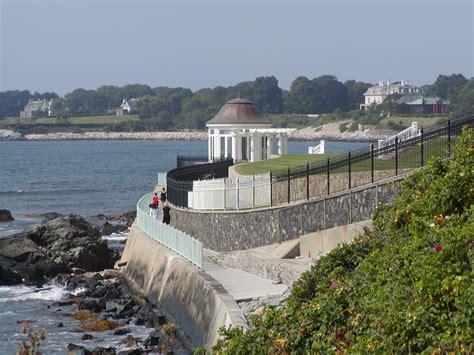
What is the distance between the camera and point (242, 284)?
24078 mm

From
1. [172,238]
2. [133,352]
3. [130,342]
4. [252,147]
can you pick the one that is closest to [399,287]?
[133,352]

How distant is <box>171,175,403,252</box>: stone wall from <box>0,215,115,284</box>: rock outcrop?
5.10 metres

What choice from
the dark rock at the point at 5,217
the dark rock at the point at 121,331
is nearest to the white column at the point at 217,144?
the dark rock at the point at 5,217

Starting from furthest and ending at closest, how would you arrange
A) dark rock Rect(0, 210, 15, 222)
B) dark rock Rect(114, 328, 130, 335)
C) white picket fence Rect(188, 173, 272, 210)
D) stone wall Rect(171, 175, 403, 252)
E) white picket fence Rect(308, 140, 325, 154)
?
dark rock Rect(0, 210, 15, 222), white picket fence Rect(308, 140, 325, 154), white picket fence Rect(188, 173, 272, 210), stone wall Rect(171, 175, 403, 252), dark rock Rect(114, 328, 130, 335)

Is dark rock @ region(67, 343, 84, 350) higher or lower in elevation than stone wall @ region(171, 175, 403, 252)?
lower

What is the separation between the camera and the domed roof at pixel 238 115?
60.5 m

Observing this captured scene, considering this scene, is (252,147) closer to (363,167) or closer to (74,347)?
(363,167)

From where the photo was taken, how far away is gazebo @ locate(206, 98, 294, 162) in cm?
5972

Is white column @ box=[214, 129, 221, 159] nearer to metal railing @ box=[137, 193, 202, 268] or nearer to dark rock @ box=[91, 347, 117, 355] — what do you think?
metal railing @ box=[137, 193, 202, 268]

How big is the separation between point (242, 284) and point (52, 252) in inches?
681

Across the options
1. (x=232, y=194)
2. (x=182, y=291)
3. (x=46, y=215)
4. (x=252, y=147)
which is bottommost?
(x=46, y=215)

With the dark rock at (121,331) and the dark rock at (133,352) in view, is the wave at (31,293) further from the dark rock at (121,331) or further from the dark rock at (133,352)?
the dark rock at (133,352)

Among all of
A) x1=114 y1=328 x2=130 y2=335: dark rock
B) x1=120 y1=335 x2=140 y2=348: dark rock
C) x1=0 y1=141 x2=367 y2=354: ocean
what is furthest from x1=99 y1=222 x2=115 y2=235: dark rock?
x1=120 y1=335 x2=140 y2=348: dark rock

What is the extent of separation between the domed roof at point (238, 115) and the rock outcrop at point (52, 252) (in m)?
17.9
